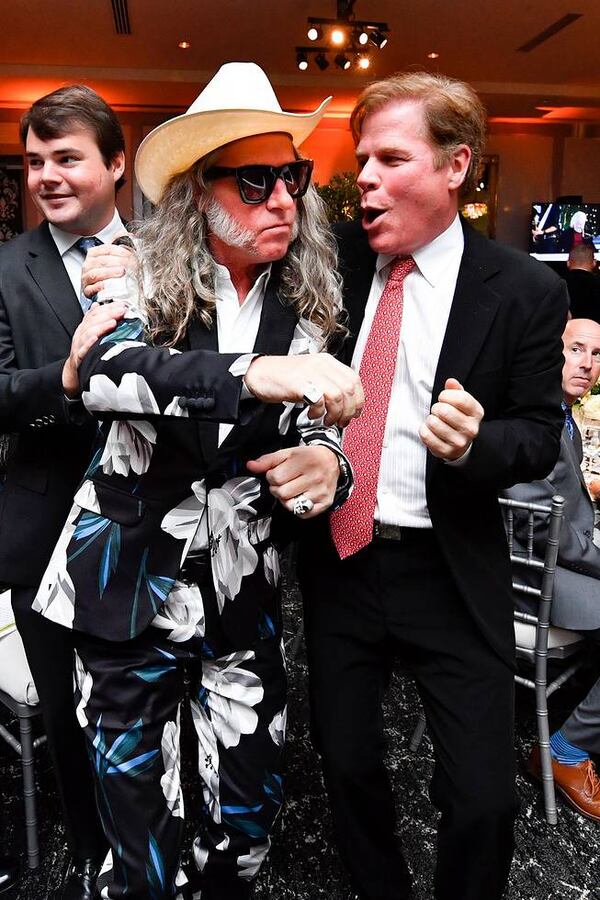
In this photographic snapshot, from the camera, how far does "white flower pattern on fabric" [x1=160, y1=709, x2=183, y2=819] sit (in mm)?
1433

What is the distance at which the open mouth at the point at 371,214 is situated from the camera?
1.54 metres

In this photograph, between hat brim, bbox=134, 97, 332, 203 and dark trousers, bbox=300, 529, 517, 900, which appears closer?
hat brim, bbox=134, 97, 332, 203

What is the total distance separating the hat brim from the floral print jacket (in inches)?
12.2

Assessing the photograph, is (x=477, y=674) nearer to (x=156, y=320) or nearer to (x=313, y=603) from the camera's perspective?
(x=313, y=603)

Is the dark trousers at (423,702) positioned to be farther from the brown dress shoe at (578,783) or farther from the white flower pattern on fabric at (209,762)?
the brown dress shoe at (578,783)

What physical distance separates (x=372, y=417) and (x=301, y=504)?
392 mm

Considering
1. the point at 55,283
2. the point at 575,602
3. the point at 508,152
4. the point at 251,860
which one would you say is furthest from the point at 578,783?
the point at 508,152

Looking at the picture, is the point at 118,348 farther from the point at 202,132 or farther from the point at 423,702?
the point at 423,702

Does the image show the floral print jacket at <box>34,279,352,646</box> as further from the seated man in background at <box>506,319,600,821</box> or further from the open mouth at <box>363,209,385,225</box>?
the seated man in background at <box>506,319,600,821</box>

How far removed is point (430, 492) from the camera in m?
1.53

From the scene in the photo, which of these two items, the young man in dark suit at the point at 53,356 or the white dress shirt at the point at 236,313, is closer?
the white dress shirt at the point at 236,313

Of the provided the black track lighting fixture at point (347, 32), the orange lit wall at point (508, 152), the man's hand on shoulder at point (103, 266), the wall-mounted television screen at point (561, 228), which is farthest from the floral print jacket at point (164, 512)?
the wall-mounted television screen at point (561, 228)

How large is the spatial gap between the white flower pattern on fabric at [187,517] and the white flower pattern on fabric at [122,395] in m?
0.23

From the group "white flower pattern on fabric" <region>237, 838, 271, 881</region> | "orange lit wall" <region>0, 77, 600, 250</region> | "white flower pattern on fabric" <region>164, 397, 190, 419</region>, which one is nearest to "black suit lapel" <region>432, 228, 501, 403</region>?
"white flower pattern on fabric" <region>164, 397, 190, 419</region>
